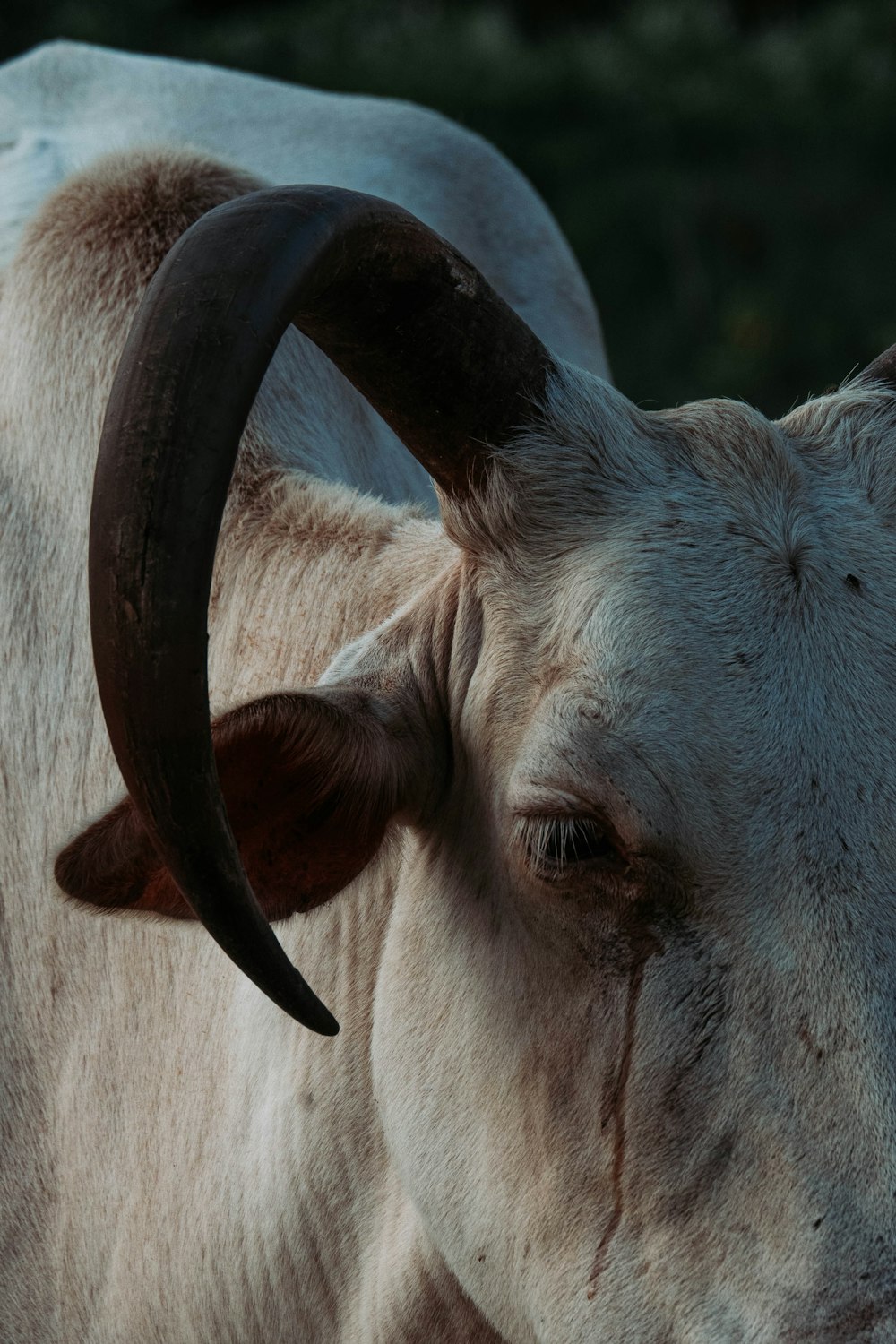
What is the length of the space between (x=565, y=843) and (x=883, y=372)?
3.58 ft

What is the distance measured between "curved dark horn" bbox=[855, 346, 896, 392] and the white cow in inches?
0.4

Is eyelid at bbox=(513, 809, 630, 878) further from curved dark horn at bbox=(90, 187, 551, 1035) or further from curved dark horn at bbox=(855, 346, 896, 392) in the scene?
curved dark horn at bbox=(855, 346, 896, 392)

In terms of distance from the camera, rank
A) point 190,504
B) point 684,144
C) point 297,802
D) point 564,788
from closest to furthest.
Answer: point 190,504 < point 564,788 < point 297,802 < point 684,144

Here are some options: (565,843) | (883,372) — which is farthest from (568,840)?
(883,372)

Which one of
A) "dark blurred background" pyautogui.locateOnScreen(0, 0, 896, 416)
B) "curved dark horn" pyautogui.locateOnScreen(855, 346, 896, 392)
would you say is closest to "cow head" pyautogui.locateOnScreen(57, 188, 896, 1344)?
"curved dark horn" pyautogui.locateOnScreen(855, 346, 896, 392)

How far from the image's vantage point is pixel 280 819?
243 cm

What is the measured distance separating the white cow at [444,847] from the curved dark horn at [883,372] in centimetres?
1

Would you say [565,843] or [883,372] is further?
[883,372]

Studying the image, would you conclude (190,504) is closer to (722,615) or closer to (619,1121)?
(722,615)

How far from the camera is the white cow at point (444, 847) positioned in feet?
6.62

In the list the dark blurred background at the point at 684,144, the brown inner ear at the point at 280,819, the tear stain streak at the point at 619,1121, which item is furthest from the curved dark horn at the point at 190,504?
the dark blurred background at the point at 684,144

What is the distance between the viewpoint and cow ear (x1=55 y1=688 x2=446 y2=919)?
228 centimetres

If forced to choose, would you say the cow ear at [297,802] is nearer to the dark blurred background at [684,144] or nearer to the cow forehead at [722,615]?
the cow forehead at [722,615]

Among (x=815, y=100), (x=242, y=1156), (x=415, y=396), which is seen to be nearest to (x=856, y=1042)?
(x=415, y=396)
